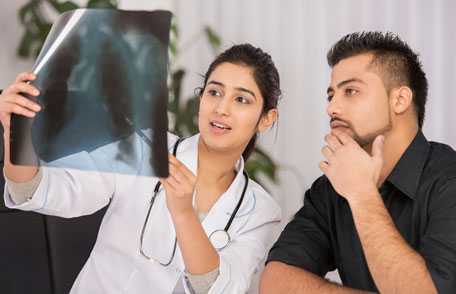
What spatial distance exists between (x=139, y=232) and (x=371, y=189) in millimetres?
551

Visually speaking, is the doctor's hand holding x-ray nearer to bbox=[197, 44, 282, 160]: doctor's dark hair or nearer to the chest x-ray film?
the chest x-ray film

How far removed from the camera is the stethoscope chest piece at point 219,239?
148cm

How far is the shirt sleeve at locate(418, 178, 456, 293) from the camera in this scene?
113 centimetres

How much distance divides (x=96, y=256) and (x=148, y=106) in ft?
1.88

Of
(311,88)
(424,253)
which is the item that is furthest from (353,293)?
(311,88)

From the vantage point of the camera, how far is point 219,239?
4.85 ft

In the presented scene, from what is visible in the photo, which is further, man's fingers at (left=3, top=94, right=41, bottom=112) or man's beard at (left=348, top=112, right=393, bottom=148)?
man's beard at (left=348, top=112, right=393, bottom=148)

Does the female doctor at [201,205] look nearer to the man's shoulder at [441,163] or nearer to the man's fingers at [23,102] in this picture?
the man's fingers at [23,102]

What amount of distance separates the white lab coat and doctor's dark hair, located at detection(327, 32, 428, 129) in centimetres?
42

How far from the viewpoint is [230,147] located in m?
1.54

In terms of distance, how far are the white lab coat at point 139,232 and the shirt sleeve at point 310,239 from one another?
0.32ft

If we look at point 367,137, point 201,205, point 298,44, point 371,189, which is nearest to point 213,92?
point 201,205

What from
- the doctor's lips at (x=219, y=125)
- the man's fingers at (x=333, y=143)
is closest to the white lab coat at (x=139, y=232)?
the doctor's lips at (x=219, y=125)

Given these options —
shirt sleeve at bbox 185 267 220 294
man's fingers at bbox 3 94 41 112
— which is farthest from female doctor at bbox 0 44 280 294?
man's fingers at bbox 3 94 41 112
